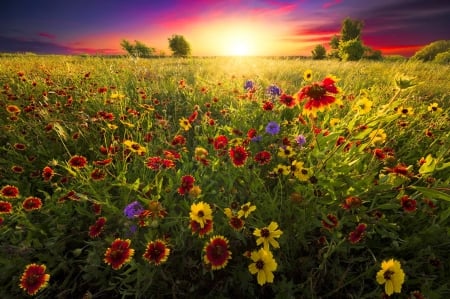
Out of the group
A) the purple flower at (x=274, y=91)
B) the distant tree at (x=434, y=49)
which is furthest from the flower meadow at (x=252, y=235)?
the distant tree at (x=434, y=49)

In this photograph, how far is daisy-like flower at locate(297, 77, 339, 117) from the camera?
1.29 m

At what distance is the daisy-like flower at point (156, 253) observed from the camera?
3.64 ft

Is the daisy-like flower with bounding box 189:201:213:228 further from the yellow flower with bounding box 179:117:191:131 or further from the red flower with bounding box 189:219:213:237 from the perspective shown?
the yellow flower with bounding box 179:117:191:131

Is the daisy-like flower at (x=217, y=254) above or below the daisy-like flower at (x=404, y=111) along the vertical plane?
below

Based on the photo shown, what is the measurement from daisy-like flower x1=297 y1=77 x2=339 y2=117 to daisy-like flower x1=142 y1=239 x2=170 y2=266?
918 millimetres

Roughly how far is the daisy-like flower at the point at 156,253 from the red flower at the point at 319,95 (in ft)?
3.07

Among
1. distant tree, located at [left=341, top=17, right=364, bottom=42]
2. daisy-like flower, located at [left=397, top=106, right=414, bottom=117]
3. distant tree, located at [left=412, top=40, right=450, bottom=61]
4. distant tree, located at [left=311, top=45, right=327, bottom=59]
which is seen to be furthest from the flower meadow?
distant tree, located at [left=341, top=17, right=364, bottom=42]

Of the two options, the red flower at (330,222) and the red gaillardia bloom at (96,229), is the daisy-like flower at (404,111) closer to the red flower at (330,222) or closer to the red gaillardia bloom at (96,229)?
the red flower at (330,222)

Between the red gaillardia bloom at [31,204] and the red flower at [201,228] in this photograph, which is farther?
the red gaillardia bloom at [31,204]

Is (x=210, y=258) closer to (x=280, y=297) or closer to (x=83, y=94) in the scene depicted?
(x=280, y=297)

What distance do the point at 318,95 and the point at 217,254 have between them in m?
0.88

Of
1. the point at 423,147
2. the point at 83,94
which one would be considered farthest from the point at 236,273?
the point at 83,94

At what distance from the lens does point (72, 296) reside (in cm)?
139

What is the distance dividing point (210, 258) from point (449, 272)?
124 centimetres
